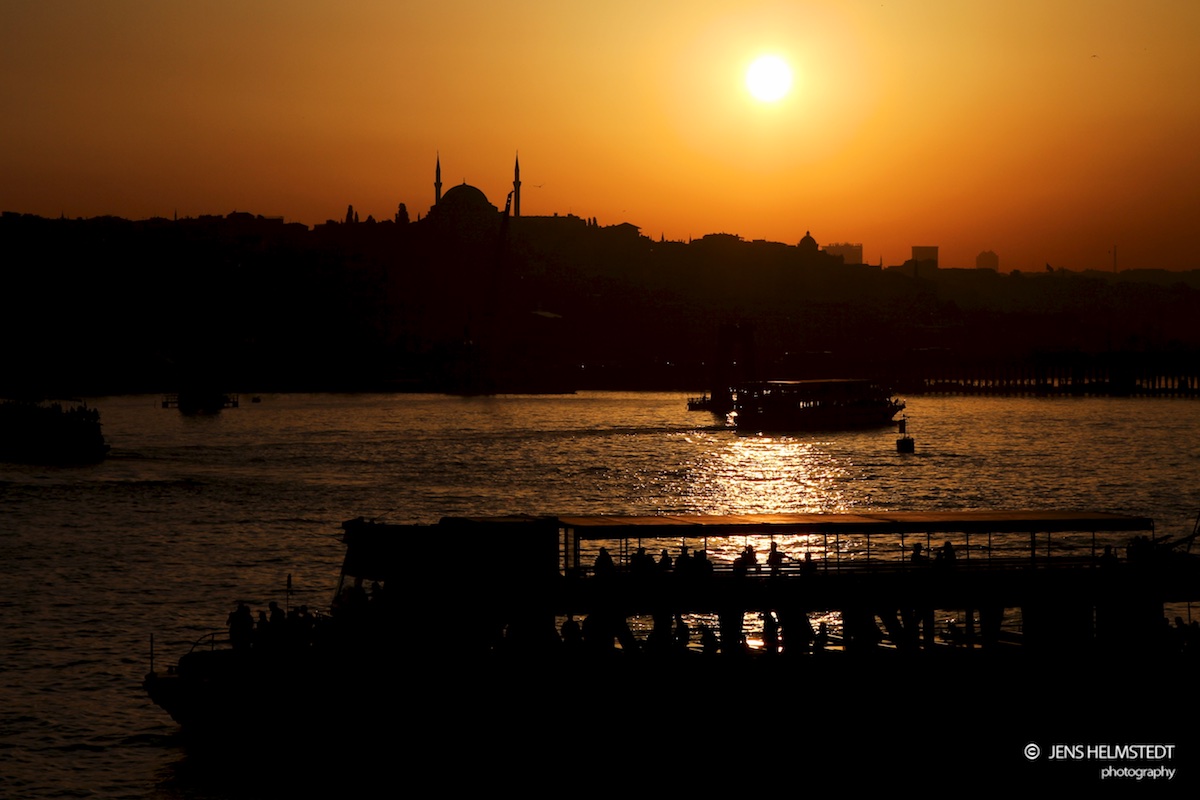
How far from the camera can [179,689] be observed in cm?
2319

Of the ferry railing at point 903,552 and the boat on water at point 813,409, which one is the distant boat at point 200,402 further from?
the ferry railing at point 903,552

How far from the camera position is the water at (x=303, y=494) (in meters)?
27.8

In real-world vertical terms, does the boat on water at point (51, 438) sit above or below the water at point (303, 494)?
above

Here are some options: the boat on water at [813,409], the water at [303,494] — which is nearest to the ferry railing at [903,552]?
the water at [303,494]

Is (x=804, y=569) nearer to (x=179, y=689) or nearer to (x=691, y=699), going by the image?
(x=691, y=699)

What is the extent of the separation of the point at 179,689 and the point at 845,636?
10.4 m

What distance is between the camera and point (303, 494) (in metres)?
70.6

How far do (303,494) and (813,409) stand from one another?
2962 inches

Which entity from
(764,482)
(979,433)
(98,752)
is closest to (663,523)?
(98,752)

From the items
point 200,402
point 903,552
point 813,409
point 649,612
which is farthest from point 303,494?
point 200,402

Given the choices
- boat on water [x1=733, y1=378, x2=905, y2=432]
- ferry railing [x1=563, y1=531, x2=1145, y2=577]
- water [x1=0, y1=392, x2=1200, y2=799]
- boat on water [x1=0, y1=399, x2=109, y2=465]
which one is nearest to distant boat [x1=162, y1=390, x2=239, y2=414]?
water [x1=0, y1=392, x2=1200, y2=799]

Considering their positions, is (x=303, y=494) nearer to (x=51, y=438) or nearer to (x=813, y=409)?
(x=51, y=438)

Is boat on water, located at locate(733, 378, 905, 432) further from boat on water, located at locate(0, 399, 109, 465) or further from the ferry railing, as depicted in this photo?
the ferry railing

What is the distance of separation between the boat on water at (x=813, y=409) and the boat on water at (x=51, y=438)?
205ft
